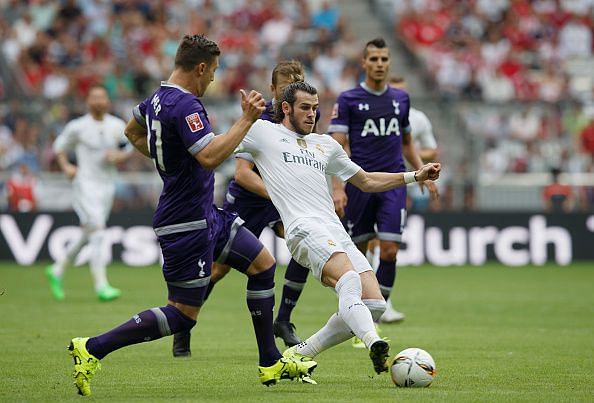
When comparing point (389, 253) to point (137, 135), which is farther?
point (389, 253)

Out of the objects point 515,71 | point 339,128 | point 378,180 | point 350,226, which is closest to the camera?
point 378,180

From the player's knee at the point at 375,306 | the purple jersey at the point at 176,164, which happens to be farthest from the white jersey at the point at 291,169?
the player's knee at the point at 375,306

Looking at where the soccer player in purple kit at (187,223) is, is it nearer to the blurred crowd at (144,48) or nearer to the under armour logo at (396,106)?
the under armour logo at (396,106)

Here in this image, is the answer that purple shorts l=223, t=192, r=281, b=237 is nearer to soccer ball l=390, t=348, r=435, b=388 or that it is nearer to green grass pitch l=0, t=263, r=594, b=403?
green grass pitch l=0, t=263, r=594, b=403

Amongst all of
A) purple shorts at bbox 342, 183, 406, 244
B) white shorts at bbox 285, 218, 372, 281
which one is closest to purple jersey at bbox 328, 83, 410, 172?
purple shorts at bbox 342, 183, 406, 244

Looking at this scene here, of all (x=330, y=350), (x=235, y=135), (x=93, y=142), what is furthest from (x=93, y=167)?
(x=235, y=135)

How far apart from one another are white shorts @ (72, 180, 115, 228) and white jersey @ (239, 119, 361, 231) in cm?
785

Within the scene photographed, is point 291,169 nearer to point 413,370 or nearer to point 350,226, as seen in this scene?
point 413,370

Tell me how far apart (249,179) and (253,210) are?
0.77 metres

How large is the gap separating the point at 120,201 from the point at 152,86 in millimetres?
4347

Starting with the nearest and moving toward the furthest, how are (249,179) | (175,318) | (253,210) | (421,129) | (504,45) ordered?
(175,318) → (249,179) → (253,210) → (421,129) → (504,45)

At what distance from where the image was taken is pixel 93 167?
1711 centimetres

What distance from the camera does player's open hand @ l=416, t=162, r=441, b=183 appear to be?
906cm

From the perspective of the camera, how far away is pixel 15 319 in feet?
46.5
